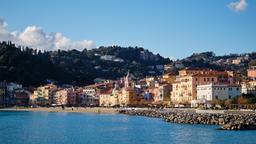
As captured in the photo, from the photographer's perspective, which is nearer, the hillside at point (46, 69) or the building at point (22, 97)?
the building at point (22, 97)

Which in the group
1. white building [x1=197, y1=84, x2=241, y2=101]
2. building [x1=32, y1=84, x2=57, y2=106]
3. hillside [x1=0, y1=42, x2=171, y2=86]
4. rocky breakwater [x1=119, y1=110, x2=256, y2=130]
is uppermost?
hillside [x1=0, y1=42, x2=171, y2=86]

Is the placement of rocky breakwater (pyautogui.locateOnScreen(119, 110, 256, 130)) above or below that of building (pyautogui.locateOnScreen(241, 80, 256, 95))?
below

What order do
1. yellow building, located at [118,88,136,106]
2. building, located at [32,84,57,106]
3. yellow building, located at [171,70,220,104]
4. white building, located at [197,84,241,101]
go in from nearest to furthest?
white building, located at [197,84,241,101]
yellow building, located at [171,70,220,104]
yellow building, located at [118,88,136,106]
building, located at [32,84,57,106]

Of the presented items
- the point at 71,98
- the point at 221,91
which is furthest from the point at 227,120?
the point at 71,98

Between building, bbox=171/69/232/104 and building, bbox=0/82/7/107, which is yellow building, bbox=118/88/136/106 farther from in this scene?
building, bbox=0/82/7/107

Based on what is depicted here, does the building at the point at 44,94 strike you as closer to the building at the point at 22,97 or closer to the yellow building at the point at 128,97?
the building at the point at 22,97

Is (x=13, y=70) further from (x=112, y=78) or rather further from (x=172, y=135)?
(x=172, y=135)

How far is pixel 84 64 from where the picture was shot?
18650 cm

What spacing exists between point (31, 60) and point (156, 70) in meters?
62.0

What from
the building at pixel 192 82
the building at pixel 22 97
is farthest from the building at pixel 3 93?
the building at pixel 192 82

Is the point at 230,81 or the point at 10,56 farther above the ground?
the point at 10,56

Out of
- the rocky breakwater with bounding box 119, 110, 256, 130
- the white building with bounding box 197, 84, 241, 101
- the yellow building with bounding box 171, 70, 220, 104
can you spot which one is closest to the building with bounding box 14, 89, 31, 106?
the yellow building with bounding box 171, 70, 220, 104

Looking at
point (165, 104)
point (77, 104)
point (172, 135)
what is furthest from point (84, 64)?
point (172, 135)

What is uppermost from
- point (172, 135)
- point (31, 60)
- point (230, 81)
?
point (31, 60)
